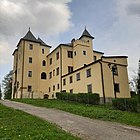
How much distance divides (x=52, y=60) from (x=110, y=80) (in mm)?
17635

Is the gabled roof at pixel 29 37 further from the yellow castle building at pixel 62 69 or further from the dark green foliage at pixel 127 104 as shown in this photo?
the dark green foliage at pixel 127 104

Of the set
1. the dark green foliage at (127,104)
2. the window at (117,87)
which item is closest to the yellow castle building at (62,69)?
the window at (117,87)

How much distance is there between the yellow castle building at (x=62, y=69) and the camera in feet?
96.3

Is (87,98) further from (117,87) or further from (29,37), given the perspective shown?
(29,37)

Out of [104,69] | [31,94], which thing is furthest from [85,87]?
[31,94]

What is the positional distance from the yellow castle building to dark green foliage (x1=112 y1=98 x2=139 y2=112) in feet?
31.5

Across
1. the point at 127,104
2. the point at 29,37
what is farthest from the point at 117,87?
the point at 29,37

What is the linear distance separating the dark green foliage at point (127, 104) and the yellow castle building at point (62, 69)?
9593 mm

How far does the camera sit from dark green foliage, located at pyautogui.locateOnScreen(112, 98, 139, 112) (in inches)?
682

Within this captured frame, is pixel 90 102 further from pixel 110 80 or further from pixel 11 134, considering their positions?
pixel 11 134

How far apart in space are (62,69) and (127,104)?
22.1 meters

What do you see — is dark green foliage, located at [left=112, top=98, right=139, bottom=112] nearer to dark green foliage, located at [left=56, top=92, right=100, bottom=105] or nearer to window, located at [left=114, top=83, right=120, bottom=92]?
dark green foliage, located at [left=56, top=92, right=100, bottom=105]

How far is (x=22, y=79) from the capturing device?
41031 mm

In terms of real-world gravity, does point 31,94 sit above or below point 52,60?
below
